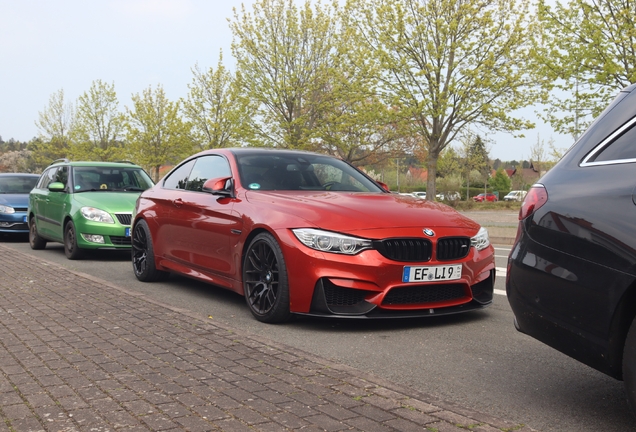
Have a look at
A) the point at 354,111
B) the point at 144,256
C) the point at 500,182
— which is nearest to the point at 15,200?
the point at 144,256

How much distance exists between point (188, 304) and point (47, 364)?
2545 mm

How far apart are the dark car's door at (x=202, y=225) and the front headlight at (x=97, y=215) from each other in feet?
10.8

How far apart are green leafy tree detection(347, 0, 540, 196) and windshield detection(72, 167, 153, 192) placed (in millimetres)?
15696

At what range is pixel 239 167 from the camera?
6.82 meters

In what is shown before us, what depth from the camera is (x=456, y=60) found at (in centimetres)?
2659

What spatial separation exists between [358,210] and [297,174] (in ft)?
4.57

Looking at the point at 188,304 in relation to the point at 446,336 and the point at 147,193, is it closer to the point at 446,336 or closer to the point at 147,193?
the point at 147,193

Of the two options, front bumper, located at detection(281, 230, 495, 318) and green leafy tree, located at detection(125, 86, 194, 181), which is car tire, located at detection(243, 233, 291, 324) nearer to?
front bumper, located at detection(281, 230, 495, 318)

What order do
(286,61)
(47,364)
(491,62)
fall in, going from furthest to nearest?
(286,61)
(491,62)
(47,364)

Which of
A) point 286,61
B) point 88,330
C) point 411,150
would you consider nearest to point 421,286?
point 88,330

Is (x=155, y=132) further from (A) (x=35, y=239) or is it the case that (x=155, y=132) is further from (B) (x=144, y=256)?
(B) (x=144, y=256)

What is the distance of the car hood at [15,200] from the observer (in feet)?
50.4

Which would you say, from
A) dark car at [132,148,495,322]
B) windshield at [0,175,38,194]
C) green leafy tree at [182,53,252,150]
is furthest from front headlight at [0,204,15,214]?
green leafy tree at [182,53,252,150]

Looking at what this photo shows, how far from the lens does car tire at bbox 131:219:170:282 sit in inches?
320
